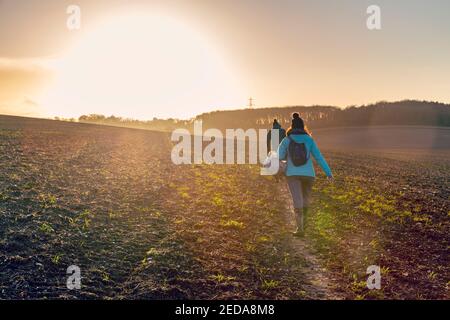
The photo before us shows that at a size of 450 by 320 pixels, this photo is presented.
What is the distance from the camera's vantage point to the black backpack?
9453mm

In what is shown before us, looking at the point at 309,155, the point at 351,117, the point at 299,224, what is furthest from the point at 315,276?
the point at 351,117

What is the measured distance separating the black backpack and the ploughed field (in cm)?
187

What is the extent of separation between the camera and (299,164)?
9469 millimetres

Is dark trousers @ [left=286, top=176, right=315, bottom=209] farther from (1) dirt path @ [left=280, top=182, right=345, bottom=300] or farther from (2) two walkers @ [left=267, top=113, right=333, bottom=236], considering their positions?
(1) dirt path @ [left=280, top=182, right=345, bottom=300]

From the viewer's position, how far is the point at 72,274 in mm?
6605

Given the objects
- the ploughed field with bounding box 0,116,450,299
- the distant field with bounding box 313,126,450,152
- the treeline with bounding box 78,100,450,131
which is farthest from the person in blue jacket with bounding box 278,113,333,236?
the treeline with bounding box 78,100,450,131

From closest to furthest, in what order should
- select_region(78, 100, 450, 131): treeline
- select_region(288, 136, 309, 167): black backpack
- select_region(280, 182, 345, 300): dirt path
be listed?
select_region(280, 182, 345, 300): dirt path, select_region(288, 136, 309, 167): black backpack, select_region(78, 100, 450, 131): treeline

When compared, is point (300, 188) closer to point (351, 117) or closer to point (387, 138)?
point (387, 138)

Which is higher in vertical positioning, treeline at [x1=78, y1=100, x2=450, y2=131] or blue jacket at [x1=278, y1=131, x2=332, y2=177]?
treeline at [x1=78, y1=100, x2=450, y2=131]

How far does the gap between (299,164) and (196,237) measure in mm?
3019
